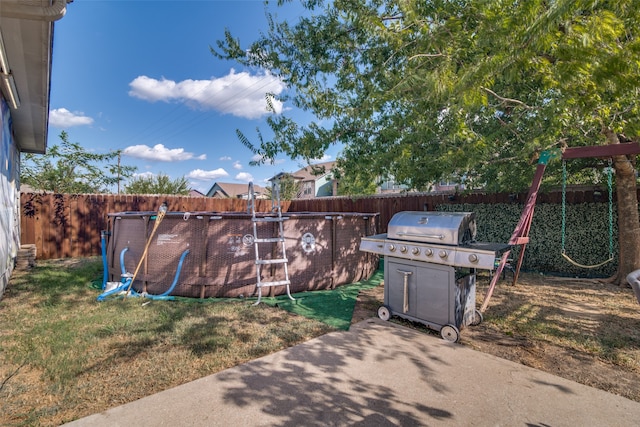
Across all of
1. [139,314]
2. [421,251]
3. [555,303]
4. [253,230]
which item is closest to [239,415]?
[421,251]

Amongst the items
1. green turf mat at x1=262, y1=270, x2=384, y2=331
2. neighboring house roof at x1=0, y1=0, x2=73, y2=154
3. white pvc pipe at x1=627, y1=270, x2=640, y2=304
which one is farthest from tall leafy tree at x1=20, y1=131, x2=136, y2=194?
white pvc pipe at x1=627, y1=270, x2=640, y2=304

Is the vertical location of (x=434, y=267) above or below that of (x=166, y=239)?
below

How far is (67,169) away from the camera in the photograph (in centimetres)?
1631

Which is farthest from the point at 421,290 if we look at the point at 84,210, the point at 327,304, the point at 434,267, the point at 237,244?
the point at 84,210

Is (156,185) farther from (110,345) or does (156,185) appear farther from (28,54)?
Answer: (110,345)

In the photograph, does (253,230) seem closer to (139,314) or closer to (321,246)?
(321,246)

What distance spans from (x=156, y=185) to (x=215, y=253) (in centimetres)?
2252

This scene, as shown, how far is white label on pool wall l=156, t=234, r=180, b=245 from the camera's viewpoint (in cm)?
560

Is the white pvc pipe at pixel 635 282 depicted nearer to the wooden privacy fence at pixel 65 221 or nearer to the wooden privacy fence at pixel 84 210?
the wooden privacy fence at pixel 84 210

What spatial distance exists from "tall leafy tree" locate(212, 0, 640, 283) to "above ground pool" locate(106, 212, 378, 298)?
1.50 meters

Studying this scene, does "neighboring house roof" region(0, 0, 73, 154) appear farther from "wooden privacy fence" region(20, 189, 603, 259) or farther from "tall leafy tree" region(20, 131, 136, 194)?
"tall leafy tree" region(20, 131, 136, 194)

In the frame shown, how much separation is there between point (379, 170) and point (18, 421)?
18.4ft

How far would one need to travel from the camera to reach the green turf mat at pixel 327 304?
456 cm

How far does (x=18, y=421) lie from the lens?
2199mm
